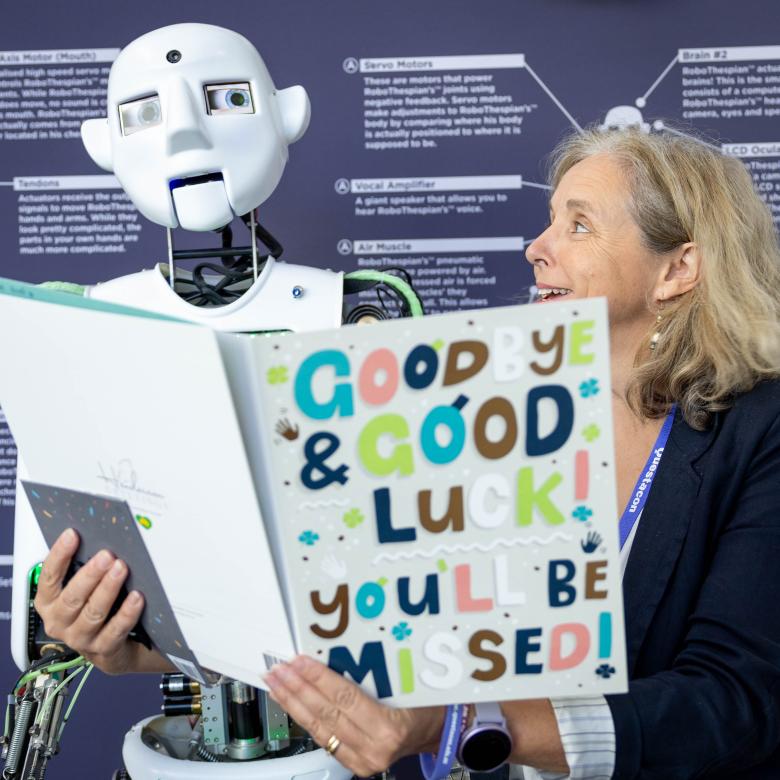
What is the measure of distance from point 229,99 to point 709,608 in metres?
0.98

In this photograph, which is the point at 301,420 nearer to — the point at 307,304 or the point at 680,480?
the point at 680,480

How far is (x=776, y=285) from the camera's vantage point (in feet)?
4.43

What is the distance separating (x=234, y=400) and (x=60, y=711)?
0.97 metres

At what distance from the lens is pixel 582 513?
0.80 meters

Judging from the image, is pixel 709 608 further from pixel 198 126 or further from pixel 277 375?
pixel 198 126

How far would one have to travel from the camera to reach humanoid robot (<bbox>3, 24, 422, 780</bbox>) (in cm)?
146

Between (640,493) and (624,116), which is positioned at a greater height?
(624,116)

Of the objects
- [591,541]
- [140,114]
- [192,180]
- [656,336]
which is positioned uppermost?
[140,114]

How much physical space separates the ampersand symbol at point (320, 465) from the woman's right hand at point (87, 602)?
293mm

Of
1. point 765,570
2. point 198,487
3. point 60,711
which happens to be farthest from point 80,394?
point 60,711

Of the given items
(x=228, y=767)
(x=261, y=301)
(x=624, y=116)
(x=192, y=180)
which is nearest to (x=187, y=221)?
(x=192, y=180)

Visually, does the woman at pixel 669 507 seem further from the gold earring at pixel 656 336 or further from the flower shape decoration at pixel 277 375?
the flower shape decoration at pixel 277 375
